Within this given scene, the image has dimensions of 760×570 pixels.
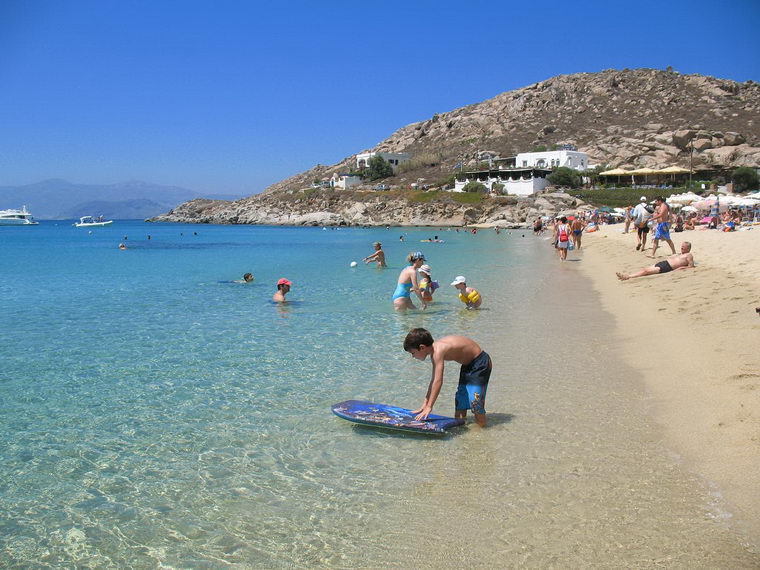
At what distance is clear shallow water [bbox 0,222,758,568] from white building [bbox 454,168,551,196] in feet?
263

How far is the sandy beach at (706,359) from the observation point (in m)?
5.20

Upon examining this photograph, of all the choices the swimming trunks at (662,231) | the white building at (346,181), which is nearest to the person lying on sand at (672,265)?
the swimming trunks at (662,231)

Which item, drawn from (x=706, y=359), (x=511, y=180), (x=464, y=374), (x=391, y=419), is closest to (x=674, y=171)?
(x=511, y=180)

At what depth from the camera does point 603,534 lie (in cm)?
430

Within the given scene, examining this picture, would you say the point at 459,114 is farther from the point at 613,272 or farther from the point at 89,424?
the point at 89,424

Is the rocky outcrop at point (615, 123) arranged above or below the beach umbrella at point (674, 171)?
above

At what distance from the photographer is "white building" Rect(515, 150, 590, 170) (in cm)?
9481

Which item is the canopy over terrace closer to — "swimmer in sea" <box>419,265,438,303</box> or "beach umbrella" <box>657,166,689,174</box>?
"beach umbrella" <box>657,166,689,174</box>

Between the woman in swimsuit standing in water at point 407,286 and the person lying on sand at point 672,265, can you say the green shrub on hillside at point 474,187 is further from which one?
the woman in swimsuit standing in water at point 407,286

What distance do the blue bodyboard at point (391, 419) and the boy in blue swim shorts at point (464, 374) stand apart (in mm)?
112

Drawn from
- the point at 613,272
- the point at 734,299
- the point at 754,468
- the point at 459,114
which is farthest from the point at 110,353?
the point at 459,114

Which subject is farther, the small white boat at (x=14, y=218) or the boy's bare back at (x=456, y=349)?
the small white boat at (x=14, y=218)

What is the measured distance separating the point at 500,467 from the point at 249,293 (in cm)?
1447

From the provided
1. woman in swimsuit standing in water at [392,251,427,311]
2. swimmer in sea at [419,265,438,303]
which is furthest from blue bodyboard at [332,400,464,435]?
swimmer in sea at [419,265,438,303]
